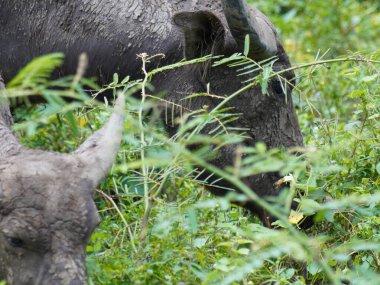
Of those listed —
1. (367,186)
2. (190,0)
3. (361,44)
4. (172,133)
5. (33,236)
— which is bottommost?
(361,44)

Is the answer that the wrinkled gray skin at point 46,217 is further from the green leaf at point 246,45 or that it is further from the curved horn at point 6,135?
the green leaf at point 246,45

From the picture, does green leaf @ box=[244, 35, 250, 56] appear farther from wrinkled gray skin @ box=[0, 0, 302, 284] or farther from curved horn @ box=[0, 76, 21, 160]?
curved horn @ box=[0, 76, 21, 160]

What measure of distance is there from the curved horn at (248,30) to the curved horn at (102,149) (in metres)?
1.23

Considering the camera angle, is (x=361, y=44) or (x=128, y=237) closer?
(x=128, y=237)

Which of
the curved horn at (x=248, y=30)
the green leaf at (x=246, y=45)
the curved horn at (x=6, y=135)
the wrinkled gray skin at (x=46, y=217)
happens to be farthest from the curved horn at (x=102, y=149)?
the curved horn at (x=248, y=30)

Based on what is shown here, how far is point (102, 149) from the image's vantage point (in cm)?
346

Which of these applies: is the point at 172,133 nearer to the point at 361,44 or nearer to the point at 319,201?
the point at 319,201

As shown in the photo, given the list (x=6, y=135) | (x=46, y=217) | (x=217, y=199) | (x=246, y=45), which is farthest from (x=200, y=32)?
(x=217, y=199)

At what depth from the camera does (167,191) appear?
217 inches

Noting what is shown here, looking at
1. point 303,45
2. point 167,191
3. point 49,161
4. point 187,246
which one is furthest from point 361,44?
point 49,161

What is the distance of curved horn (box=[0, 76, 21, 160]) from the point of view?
11.5 feet

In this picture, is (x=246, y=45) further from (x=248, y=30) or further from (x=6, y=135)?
(x=6, y=135)

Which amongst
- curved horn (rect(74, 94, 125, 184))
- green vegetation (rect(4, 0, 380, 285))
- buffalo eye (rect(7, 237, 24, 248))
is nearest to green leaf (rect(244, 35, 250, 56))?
green vegetation (rect(4, 0, 380, 285))

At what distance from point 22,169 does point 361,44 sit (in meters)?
7.40
